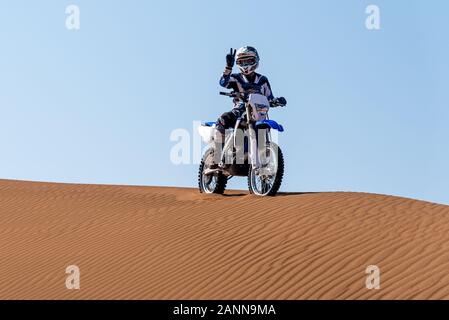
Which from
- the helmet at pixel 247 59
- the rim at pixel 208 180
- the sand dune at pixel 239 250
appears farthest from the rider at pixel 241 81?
the sand dune at pixel 239 250

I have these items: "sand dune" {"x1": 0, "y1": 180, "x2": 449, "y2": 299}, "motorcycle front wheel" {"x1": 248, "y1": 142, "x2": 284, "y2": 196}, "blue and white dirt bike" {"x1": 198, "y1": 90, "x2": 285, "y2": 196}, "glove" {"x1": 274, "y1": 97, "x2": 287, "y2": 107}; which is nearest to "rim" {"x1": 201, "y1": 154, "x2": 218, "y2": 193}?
"blue and white dirt bike" {"x1": 198, "y1": 90, "x2": 285, "y2": 196}

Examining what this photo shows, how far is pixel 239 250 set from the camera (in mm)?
11562

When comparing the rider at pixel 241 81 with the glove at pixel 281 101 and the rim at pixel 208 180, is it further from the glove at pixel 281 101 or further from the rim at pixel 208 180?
the rim at pixel 208 180

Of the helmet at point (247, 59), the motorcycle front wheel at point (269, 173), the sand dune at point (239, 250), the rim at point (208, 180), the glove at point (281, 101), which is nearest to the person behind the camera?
the sand dune at point (239, 250)

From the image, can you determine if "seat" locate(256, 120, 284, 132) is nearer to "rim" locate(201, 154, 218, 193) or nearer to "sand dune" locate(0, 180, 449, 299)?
"sand dune" locate(0, 180, 449, 299)

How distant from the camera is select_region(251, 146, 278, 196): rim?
14.5 m

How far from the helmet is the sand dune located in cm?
238

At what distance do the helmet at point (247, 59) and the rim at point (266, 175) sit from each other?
175 cm

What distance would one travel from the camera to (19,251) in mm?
14438

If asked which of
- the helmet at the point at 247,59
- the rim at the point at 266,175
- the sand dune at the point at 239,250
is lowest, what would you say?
the sand dune at the point at 239,250

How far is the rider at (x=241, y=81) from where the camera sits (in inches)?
606

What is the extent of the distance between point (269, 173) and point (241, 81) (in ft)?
6.44

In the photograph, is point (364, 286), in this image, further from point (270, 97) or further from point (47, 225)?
point (47, 225)
